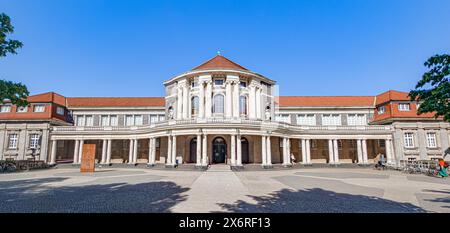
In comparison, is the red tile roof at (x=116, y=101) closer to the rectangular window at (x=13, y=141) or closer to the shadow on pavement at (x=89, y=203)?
the rectangular window at (x=13, y=141)

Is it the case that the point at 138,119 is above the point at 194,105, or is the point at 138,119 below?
below

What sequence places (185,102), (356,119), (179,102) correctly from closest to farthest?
(185,102) < (179,102) < (356,119)

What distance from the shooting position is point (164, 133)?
2656 cm

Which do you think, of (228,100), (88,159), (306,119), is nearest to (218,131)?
(228,100)

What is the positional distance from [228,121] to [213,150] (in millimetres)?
6171

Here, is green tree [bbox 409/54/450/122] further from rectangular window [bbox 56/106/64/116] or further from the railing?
rectangular window [bbox 56/106/64/116]

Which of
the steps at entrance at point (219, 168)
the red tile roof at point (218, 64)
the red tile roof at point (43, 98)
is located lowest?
the steps at entrance at point (219, 168)

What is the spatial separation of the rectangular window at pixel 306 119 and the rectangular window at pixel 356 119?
20.3 ft

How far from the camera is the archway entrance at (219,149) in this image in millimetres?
27625

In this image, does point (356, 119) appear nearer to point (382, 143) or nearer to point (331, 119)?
point (331, 119)

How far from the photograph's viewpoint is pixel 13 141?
30.9m

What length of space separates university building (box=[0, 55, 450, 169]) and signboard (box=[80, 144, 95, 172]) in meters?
7.93

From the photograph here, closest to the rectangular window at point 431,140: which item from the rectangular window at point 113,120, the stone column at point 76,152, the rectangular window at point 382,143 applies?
the rectangular window at point 382,143

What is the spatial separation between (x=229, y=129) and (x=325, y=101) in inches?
978
